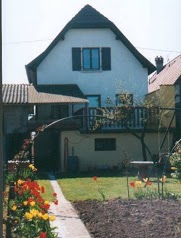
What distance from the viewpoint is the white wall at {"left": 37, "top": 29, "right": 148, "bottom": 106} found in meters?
24.5

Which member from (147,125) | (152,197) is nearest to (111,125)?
(147,125)

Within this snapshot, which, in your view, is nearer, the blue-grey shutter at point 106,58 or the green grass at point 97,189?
the green grass at point 97,189

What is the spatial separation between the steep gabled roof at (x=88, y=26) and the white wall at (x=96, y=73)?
0.26 meters

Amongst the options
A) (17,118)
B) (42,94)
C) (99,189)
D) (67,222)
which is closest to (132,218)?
(67,222)

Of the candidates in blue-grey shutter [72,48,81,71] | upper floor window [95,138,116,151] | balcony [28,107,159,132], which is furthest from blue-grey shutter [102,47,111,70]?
upper floor window [95,138,116,151]

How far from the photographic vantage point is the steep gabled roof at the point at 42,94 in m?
21.0

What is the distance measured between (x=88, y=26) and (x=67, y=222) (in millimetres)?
18676

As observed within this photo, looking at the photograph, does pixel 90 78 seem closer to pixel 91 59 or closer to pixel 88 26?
pixel 91 59

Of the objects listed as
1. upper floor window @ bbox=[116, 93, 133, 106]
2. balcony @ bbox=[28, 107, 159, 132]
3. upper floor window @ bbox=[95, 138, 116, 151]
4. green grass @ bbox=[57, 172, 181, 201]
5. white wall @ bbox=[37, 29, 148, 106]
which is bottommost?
green grass @ bbox=[57, 172, 181, 201]

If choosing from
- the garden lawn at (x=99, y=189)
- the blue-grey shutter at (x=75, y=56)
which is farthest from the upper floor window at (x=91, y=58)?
the garden lawn at (x=99, y=189)

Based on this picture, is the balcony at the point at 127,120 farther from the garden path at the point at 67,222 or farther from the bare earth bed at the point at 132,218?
the bare earth bed at the point at 132,218

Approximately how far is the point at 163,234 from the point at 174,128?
53.4ft

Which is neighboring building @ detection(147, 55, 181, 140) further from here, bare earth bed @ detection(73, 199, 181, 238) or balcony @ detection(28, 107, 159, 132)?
bare earth bed @ detection(73, 199, 181, 238)

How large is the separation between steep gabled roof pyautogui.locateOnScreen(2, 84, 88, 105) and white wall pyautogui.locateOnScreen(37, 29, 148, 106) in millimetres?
747
